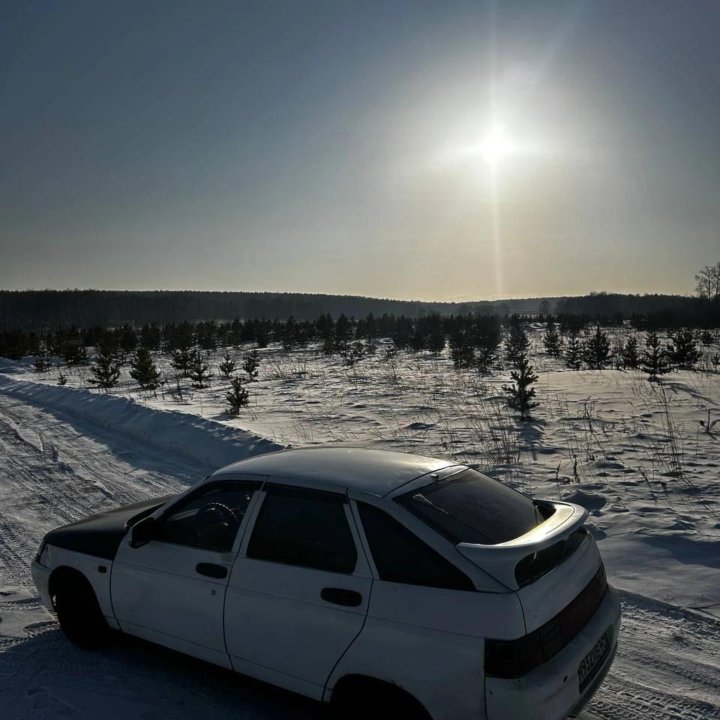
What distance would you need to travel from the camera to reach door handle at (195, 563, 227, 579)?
321 cm

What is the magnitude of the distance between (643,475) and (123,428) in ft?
34.2

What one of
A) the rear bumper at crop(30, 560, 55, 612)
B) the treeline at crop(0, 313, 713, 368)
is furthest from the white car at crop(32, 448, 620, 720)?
the treeline at crop(0, 313, 713, 368)

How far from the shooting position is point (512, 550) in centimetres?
264

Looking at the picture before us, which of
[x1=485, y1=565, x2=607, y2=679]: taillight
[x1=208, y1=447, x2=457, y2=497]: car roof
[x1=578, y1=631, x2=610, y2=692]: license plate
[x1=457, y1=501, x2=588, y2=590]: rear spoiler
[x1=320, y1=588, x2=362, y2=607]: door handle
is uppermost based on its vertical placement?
[x1=208, y1=447, x2=457, y2=497]: car roof

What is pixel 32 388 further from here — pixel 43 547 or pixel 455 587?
pixel 455 587

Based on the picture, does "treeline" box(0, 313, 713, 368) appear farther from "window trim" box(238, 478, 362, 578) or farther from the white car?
"window trim" box(238, 478, 362, 578)

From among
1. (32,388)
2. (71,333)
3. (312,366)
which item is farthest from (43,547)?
(71,333)

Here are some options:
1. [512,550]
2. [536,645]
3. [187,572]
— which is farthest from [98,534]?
[536,645]

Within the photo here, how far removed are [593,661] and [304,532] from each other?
167 cm

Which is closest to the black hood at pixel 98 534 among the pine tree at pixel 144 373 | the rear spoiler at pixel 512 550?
the rear spoiler at pixel 512 550

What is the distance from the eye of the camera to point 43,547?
4164mm

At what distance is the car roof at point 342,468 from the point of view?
3.09 meters

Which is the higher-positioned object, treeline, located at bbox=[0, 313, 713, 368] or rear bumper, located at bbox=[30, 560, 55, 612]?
treeline, located at bbox=[0, 313, 713, 368]

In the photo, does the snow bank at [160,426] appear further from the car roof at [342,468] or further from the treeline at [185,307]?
the treeline at [185,307]
